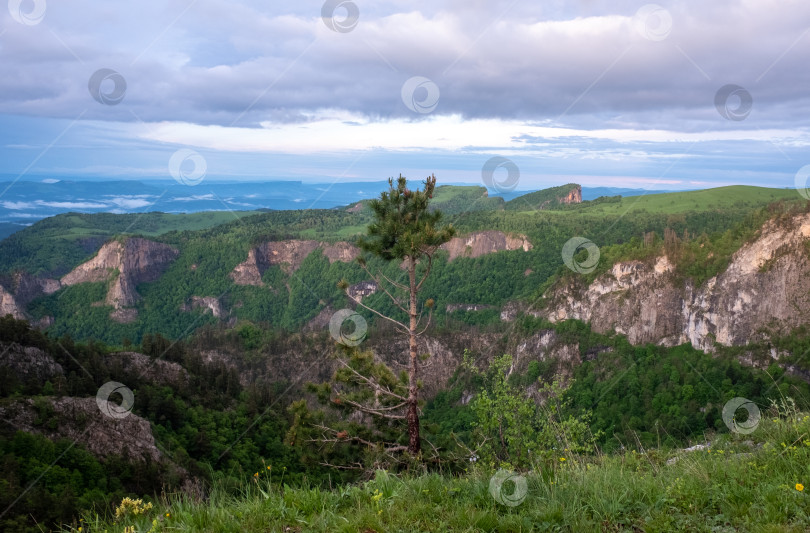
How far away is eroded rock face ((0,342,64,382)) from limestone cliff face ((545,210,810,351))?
11649 cm

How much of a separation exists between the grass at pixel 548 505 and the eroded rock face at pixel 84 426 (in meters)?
29.9

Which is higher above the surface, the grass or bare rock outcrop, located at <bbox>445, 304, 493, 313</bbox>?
the grass

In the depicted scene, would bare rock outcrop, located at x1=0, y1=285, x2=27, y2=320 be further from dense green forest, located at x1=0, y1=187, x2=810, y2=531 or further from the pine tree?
the pine tree

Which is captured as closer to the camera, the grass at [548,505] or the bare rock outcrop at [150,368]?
the grass at [548,505]

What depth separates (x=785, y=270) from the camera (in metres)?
99.6

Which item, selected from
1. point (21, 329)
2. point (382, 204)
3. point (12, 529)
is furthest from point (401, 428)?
point (21, 329)

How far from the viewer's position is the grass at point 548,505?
19.1ft

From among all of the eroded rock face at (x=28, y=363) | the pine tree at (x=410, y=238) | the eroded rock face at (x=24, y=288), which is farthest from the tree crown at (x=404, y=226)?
the eroded rock face at (x=24, y=288)

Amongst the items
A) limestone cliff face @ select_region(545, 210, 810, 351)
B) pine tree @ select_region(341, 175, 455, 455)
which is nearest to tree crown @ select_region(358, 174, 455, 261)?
pine tree @ select_region(341, 175, 455, 455)

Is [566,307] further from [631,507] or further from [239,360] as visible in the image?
[631,507]

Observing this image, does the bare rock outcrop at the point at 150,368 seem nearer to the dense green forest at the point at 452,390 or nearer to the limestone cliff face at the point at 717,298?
the dense green forest at the point at 452,390

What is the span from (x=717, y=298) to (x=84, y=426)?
391ft

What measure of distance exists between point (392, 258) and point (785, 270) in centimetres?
11296

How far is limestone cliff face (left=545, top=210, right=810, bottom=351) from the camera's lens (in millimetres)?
98875
